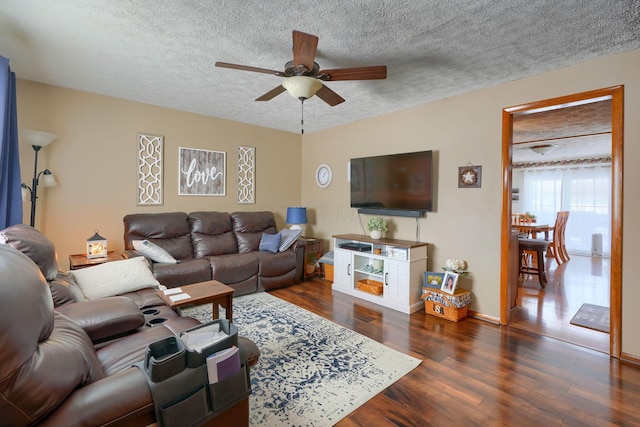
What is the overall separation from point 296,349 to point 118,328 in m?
1.35

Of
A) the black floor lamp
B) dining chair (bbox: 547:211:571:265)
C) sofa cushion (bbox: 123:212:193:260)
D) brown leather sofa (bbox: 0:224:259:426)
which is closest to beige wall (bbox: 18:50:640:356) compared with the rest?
the black floor lamp

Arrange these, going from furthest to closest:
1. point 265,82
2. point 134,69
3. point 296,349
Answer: point 265,82, point 134,69, point 296,349

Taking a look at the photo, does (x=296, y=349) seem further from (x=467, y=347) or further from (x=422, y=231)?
(x=422, y=231)

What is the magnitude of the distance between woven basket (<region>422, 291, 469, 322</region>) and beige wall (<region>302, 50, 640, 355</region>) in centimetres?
28

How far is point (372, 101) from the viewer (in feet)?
12.3

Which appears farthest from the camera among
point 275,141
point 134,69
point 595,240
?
point 595,240

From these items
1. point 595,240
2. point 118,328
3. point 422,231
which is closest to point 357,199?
point 422,231

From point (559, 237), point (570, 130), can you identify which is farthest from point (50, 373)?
point (559, 237)

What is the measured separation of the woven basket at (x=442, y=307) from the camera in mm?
3236

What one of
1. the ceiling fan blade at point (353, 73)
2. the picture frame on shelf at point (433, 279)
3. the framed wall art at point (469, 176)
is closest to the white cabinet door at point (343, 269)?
the picture frame on shelf at point (433, 279)

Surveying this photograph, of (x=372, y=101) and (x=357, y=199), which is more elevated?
(x=372, y=101)

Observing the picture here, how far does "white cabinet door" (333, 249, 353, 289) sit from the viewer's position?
4.16 metres

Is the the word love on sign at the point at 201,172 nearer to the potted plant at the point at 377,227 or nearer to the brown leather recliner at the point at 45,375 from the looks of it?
the potted plant at the point at 377,227

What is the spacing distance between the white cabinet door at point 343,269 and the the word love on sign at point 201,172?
2.03m
